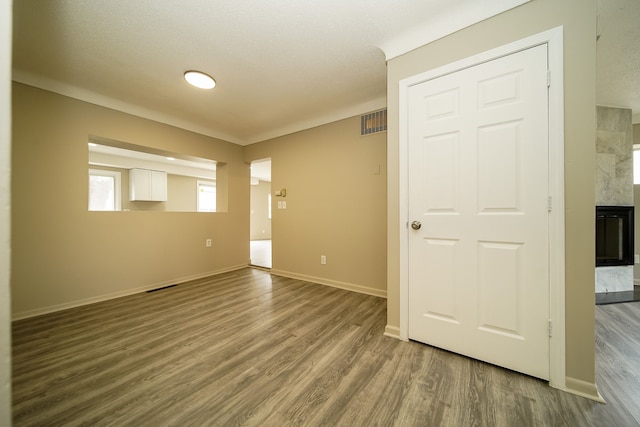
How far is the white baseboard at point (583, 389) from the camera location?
4.22ft

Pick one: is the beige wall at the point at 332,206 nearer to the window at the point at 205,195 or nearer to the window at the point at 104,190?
the window at the point at 104,190

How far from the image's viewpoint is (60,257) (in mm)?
2525

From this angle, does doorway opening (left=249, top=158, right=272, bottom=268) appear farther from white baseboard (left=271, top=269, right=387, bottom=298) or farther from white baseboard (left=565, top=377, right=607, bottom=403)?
white baseboard (left=565, top=377, right=607, bottom=403)

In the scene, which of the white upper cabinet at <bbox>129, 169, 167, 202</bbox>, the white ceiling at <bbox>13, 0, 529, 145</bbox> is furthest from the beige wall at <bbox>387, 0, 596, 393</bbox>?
the white upper cabinet at <bbox>129, 169, 167, 202</bbox>

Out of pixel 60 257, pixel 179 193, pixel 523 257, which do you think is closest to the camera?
pixel 523 257

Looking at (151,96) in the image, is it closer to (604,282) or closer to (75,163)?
(75,163)

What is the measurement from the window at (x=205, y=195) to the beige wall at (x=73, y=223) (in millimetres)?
4010

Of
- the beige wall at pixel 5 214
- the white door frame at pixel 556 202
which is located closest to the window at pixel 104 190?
the beige wall at pixel 5 214

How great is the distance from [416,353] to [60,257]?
373cm

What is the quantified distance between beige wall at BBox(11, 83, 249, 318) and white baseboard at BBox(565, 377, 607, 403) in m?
4.19

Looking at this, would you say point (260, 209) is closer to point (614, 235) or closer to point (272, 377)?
point (272, 377)

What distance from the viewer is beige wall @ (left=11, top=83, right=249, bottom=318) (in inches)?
91.4

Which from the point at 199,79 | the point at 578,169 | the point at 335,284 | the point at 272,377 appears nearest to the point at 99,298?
the point at 272,377

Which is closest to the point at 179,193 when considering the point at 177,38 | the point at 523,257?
the point at 177,38
